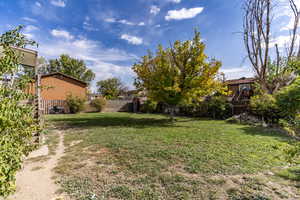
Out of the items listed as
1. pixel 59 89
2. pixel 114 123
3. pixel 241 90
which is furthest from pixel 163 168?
pixel 59 89

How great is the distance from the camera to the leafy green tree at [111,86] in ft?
121

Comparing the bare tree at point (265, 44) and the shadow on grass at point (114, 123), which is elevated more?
the bare tree at point (265, 44)

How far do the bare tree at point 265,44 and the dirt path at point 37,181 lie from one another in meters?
4.03

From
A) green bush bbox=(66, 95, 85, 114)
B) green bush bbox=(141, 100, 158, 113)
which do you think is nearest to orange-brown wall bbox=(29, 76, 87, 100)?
green bush bbox=(66, 95, 85, 114)

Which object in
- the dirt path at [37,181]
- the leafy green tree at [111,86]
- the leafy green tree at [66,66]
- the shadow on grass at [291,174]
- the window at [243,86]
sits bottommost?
the shadow on grass at [291,174]

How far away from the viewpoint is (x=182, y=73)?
8602 millimetres

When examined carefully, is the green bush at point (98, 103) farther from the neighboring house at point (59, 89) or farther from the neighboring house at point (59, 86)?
the neighboring house at point (59, 86)

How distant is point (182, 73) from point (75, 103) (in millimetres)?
12044

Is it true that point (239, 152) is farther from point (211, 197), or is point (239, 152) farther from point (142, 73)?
point (142, 73)

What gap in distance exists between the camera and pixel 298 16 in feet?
8.09

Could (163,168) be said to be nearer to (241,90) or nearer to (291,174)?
(291,174)

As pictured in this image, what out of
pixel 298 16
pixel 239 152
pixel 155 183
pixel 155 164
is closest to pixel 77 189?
pixel 155 183

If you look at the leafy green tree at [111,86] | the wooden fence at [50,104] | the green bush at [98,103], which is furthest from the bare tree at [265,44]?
the leafy green tree at [111,86]

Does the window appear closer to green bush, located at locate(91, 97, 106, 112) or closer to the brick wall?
the brick wall
